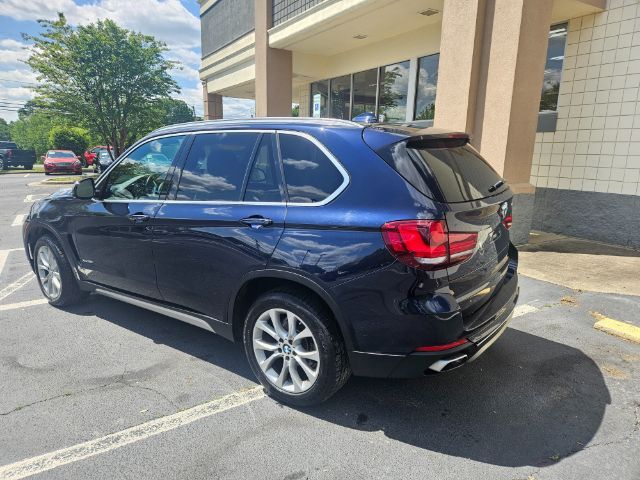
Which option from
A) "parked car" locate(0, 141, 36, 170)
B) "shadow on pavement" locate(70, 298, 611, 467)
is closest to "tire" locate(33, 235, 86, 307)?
"shadow on pavement" locate(70, 298, 611, 467)

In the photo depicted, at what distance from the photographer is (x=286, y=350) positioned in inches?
112

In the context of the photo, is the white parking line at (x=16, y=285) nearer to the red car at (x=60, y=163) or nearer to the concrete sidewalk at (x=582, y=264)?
the concrete sidewalk at (x=582, y=264)

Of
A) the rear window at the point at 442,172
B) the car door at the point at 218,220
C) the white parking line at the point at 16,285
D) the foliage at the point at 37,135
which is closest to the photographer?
the rear window at the point at 442,172

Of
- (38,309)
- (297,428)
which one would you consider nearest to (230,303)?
(297,428)

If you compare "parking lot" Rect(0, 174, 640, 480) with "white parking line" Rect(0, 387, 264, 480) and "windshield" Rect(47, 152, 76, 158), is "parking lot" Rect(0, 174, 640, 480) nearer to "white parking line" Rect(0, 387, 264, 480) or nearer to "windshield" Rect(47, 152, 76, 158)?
"white parking line" Rect(0, 387, 264, 480)

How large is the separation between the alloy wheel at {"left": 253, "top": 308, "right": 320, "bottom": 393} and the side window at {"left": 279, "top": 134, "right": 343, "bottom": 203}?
765 millimetres

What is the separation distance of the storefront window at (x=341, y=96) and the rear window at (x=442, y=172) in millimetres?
10981

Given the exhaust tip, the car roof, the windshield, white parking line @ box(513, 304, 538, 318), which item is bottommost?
white parking line @ box(513, 304, 538, 318)

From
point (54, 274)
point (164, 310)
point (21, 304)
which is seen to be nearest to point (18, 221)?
point (21, 304)

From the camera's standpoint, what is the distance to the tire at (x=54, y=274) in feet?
14.6

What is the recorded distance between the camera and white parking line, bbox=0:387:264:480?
2.35 meters

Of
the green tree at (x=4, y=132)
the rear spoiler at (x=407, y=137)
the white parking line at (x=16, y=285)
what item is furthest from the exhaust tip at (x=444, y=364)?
the green tree at (x=4, y=132)

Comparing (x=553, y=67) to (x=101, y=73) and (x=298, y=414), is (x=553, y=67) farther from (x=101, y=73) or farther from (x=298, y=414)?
(x=101, y=73)

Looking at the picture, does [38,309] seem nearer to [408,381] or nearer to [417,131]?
[408,381]
